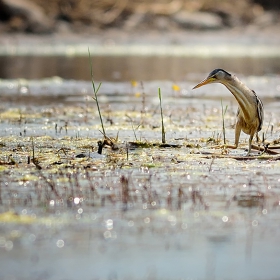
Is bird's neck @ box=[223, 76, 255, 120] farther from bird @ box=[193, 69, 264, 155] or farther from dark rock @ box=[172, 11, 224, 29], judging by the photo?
dark rock @ box=[172, 11, 224, 29]

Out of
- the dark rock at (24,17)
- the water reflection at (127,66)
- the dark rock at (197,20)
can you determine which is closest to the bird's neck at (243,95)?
the water reflection at (127,66)

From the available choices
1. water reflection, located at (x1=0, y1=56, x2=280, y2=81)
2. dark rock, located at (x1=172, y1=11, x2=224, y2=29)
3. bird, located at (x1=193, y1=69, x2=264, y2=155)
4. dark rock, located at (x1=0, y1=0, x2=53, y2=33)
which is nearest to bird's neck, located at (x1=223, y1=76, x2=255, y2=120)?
bird, located at (x1=193, y1=69, x2=264, y2=155)

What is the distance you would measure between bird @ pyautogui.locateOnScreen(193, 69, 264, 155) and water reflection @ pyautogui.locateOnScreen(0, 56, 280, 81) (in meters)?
10.7

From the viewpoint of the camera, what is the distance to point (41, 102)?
14602mm

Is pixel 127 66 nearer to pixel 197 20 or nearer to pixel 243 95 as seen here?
pixel 197 20

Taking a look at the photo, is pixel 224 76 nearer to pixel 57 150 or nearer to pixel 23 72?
pixel 57 150

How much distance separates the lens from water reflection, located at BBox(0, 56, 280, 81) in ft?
68.3

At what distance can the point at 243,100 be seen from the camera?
8.96 m

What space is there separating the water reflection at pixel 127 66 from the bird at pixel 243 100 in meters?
10.7

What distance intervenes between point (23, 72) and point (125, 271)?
16.5 metres

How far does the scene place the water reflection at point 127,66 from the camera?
20.8m

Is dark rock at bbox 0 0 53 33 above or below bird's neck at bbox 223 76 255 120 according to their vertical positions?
above

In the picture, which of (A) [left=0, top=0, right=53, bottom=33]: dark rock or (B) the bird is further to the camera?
Result: (A) [left=0, top=0, right=53, bottom=33]: dark rock

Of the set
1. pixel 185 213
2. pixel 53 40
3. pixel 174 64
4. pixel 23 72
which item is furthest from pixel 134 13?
pixel 185 213
